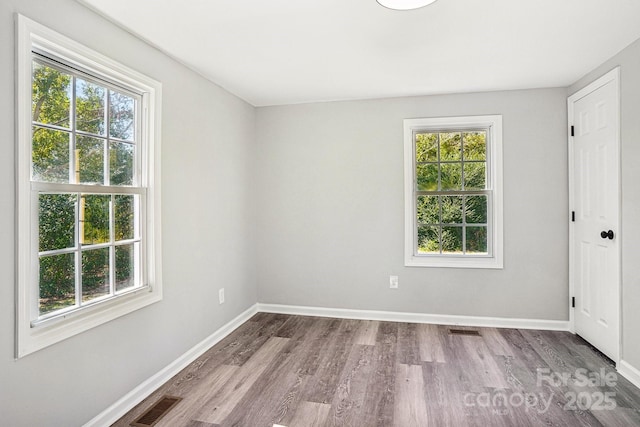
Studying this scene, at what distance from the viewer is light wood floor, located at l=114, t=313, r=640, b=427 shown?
2164 mm

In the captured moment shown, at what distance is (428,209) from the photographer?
3926 millimetres

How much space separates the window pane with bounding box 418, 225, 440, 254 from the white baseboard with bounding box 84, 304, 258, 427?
83.3 inches

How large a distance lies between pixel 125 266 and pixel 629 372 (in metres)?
3.56

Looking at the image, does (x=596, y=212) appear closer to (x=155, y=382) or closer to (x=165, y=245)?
(x=165, y=245)

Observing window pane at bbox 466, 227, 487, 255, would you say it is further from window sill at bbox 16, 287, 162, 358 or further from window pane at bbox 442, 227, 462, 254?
window sill at bbox 16, 287, 162, 358

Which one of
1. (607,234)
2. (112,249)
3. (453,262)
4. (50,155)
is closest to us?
(50,155)

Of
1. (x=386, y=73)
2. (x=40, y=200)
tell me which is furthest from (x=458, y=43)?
(x=40, y=200)

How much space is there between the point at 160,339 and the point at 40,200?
1.27 meters

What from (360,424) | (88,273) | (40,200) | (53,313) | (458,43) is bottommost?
(360,424)

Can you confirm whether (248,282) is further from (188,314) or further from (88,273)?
(88,273)

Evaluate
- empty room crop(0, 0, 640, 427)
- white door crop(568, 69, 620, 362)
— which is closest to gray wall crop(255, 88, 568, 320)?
empty room crop(0, 0, 640, 427)

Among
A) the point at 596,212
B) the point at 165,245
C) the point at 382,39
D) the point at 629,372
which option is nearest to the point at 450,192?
the point at 596,212

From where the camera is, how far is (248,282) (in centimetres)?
408

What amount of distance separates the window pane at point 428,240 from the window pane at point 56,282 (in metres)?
3.13
